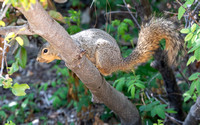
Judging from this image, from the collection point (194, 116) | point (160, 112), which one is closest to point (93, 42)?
point (160, 112)

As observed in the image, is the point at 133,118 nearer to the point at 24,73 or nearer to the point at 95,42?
the point at 95,42

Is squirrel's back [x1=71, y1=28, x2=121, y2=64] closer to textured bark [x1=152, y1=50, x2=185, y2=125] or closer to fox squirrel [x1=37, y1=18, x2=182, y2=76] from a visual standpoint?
fox squirrel [x1=37, y1=18, x2=182, y2=76]

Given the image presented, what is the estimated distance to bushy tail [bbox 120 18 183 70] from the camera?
1974mm

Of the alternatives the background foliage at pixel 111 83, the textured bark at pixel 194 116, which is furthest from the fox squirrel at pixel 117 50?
the textured bark at pixel 194 116

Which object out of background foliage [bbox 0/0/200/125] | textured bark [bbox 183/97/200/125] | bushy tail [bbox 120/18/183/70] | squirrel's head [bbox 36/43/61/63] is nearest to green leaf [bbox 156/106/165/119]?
background foliage [bbox 0/0/200/125]

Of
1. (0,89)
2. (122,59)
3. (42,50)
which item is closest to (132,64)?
(122,59)

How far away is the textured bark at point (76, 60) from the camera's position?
123cm

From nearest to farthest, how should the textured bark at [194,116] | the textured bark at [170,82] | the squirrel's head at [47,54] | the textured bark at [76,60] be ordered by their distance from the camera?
the textured bark at [76,60], the textured bark at [194,116], the squirrel's head at [47,54], the textured bark at [170,82]

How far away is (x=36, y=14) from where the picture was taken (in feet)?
3.87

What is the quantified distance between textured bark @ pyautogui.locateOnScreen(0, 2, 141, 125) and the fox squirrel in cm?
24

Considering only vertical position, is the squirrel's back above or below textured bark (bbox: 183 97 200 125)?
above

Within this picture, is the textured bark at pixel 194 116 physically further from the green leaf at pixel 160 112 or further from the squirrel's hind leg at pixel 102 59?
the squirrel's hind leg at pixel 102 59

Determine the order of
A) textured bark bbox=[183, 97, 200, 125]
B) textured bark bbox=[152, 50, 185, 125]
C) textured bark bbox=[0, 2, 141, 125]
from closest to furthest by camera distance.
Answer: textured bark bbox=[0, 2, 141, 125] < textured bark bbox=[183, 97, 200, 125] < textured bark bbox=[152, 50, 185, 125]

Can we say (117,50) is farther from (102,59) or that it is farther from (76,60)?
(76,60)
